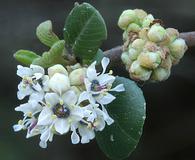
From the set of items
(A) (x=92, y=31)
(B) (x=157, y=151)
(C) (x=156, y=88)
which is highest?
(A) (x=92, y=31)

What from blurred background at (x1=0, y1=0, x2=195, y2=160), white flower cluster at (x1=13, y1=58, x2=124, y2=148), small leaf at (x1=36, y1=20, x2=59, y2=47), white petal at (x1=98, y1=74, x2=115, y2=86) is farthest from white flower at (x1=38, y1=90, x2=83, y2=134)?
blurred background at (x1=0, y1=0, x2=195, y2=160)

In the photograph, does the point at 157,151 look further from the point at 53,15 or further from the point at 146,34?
the point at 146,34

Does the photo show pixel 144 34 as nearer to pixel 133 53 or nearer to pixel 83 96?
pixel 133 53

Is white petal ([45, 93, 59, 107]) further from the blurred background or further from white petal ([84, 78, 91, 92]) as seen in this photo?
the blurred background

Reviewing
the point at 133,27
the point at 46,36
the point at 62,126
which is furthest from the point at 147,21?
the point at 62,126

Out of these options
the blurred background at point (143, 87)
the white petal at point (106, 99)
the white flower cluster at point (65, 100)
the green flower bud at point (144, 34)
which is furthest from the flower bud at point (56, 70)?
the blurred background at point (143, 87)

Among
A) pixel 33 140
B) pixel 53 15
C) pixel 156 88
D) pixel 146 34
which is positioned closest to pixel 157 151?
pixel 156 88

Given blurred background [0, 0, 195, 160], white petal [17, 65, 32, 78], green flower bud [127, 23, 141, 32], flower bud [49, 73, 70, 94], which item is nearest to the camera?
flower bud [49, 73, 70, 94]
